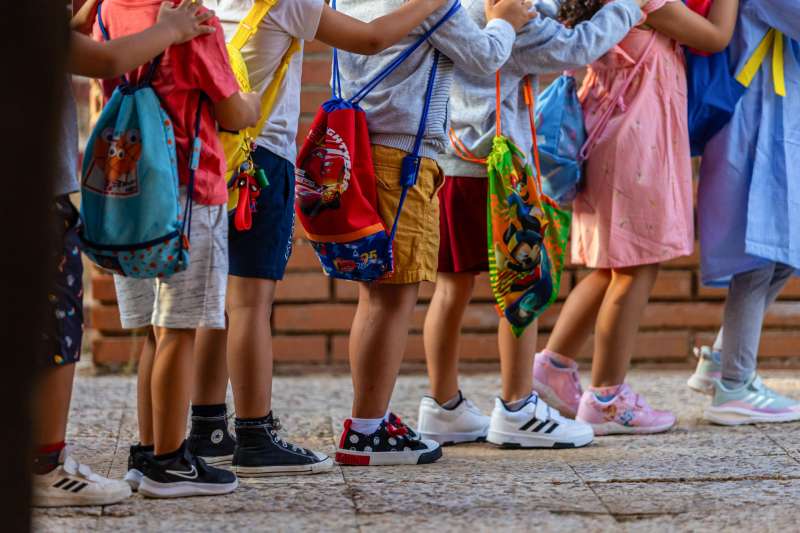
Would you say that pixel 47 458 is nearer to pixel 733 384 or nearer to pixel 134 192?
pixel 134 192

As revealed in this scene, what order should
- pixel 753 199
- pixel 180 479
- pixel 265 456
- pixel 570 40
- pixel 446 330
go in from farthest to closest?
pixel 753 199
pixel 446 330
pixel 570 40
pixel 265 456
pixel 180 479

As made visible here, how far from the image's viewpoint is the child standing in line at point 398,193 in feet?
11.8

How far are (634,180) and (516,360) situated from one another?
0.71 meters

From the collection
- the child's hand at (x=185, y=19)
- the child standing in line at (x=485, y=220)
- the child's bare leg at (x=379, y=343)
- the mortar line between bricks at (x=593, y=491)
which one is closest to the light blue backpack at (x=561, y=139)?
the child standing in line at (x=485, y=220)

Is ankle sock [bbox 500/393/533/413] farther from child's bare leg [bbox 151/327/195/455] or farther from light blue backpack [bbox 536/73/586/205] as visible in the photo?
child's bare leg [bbox 151/327/195/455]

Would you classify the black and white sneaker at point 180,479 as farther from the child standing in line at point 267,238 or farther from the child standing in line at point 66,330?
the child standing in line at point 267,238

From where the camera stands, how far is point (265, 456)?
11.4 ft

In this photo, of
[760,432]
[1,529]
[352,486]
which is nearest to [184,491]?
[352,486]

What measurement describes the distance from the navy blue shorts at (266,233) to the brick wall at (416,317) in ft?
6.69

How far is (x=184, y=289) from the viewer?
3.08 metres

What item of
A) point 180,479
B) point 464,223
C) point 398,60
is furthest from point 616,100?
point 180,479

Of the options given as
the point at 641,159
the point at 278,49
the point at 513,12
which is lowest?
the point at 641,159

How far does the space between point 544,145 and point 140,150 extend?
1674 mm

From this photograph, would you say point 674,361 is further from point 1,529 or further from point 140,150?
point 1,529
